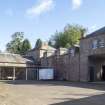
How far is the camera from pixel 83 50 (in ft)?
167

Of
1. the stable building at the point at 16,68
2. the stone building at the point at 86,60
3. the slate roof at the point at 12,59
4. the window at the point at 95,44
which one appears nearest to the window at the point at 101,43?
the stone building at the point at 86,60

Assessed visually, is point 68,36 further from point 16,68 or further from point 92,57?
point 92,57

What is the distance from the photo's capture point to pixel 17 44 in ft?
337

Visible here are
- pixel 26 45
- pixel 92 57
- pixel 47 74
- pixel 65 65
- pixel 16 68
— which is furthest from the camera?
pixel 26 45

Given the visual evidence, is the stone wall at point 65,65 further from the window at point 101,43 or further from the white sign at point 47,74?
the window at point 101,43

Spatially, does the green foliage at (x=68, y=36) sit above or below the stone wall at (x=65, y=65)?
above

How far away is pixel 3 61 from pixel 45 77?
8.83 meters

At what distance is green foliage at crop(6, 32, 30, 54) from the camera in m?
99.0

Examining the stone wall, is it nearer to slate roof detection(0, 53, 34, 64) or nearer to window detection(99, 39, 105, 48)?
slate roof detection(0, 53, 34, 64)

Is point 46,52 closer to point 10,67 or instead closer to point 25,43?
point 10,67

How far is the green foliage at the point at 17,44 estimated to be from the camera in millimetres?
99037

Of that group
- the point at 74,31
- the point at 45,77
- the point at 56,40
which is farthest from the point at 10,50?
the point at 45,77

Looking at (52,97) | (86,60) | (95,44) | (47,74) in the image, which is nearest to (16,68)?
(47,74)

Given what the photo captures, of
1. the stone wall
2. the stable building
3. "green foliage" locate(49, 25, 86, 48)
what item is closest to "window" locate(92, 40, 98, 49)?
the stone wall
